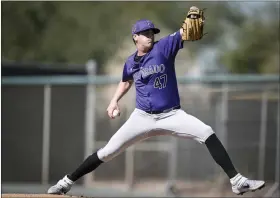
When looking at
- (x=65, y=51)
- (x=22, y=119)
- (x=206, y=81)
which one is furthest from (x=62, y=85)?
(x=65, y=51)

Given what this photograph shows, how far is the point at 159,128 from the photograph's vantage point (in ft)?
19.2

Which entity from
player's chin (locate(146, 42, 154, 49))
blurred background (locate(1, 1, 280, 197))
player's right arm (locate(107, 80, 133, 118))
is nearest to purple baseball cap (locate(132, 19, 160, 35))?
player's chin (locate(146, 42, 154, 49))

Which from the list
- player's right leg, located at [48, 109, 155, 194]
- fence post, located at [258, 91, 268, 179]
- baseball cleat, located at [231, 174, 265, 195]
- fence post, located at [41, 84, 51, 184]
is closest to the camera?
baseball cleat, located at [231, 174, 265, 195]

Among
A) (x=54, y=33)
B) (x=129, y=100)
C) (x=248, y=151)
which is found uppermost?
(x=54, y=33)

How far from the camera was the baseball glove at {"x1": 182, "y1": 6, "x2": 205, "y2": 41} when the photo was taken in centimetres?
557

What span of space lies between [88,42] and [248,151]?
21.5 meters

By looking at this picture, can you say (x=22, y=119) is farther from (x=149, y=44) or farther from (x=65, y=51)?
(x=65, y=51)

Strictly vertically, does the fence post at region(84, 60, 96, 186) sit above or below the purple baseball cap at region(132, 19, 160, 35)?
below

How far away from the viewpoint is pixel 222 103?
1267 centimetres

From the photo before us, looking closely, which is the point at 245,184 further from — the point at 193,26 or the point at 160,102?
the point at 193,26

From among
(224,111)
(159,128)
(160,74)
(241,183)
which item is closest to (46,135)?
(224,111)

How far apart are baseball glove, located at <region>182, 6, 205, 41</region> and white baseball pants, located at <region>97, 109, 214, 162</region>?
66cm

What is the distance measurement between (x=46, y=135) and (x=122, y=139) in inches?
326

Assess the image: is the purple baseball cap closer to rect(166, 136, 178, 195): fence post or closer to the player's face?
the player's face
